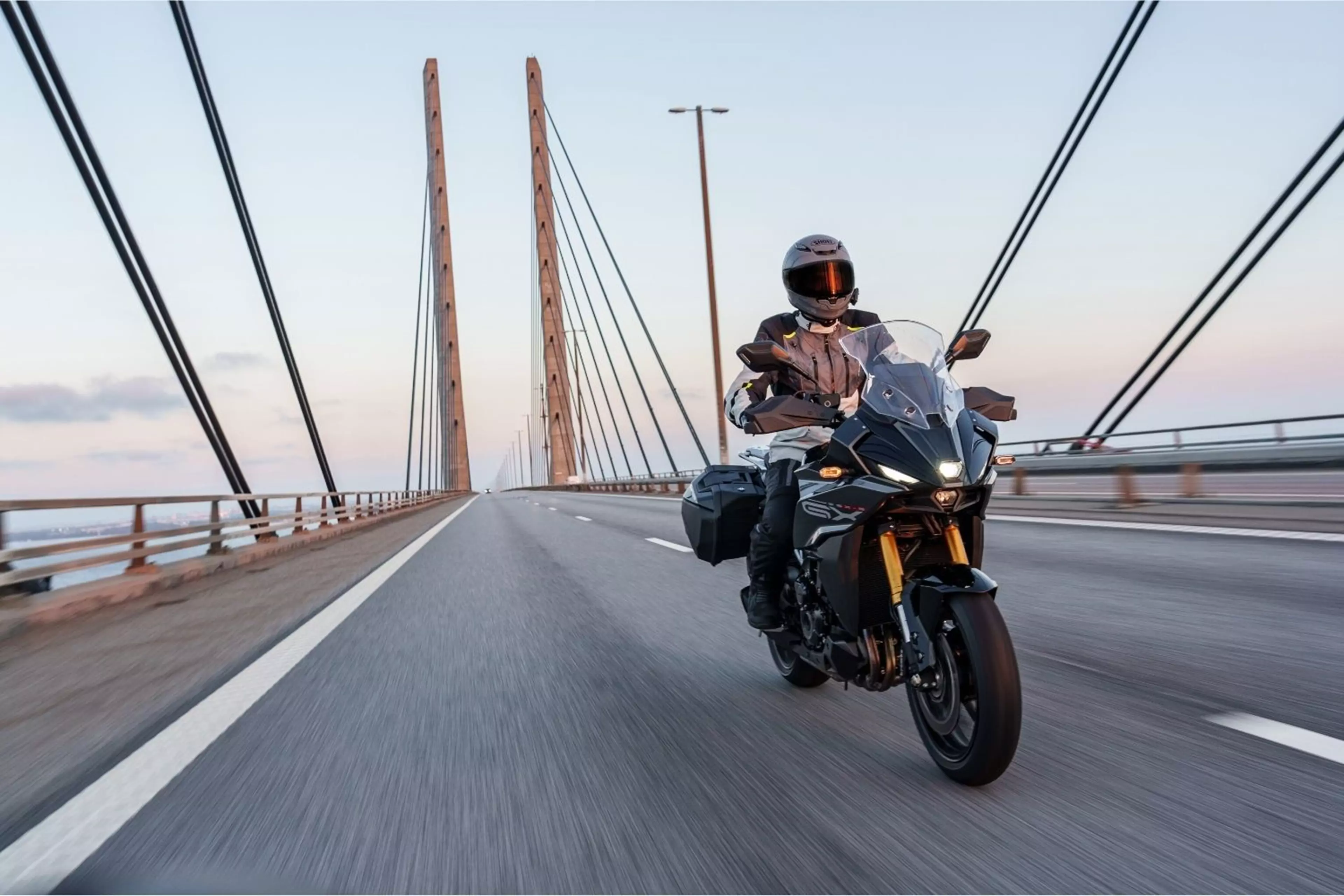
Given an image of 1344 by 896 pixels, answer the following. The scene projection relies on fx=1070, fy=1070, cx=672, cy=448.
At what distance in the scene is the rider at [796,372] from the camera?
13.4 ft

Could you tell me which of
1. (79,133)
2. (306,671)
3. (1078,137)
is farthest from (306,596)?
(1078,137)

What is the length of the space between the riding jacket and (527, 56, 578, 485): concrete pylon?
55.4m

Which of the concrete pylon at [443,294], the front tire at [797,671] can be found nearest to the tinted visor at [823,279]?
the front tire at [797,671]

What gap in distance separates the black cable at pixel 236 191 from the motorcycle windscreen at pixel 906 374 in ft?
40.7

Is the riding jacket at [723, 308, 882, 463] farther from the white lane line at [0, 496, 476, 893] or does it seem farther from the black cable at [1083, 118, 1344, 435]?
the black cable at [1083, 118, 1344, 435]

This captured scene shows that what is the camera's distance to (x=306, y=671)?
5.36m

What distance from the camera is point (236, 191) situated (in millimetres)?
14523

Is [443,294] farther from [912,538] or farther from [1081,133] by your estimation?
[912,538]

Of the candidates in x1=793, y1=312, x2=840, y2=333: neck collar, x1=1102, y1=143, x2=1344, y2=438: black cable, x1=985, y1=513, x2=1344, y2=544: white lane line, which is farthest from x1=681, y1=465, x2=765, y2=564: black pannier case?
x1=1102, y1=143, x2=1344, y2=438: black cable

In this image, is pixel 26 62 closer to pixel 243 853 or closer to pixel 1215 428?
pixel 243 853

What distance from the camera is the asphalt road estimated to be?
2553 millimetres

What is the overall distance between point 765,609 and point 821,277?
1322 mm

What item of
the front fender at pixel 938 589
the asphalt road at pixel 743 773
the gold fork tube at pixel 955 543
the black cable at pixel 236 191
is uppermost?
the black cable at pixel 236 191

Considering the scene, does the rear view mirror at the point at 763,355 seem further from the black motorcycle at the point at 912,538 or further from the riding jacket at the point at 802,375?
the riding jacket at the point at 802,375
